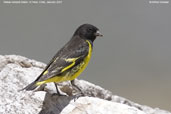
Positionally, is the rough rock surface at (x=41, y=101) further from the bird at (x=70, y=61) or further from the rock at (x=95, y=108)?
the bird at (x=70, y=61)

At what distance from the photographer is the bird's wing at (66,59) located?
757 cm

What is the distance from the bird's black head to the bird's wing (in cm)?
35

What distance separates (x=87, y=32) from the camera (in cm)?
931

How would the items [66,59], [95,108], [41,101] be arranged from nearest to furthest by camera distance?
[95,108], [41,101], [66,59]

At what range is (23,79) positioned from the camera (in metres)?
8.62

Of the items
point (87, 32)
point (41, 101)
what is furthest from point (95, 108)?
point (87, 32)

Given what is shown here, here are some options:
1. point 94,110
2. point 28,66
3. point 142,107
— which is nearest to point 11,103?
point 94,110

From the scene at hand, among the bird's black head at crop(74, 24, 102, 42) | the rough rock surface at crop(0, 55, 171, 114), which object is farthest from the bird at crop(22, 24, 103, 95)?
the rough rock surface at crop(0, 55, 171, 114)

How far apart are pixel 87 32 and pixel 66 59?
148 cm

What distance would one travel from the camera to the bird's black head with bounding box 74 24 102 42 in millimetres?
9273

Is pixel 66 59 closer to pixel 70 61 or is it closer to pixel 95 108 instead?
pixel 70 61

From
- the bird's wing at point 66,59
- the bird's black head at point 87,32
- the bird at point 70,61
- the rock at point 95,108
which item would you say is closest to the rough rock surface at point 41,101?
the rock at point 95,108

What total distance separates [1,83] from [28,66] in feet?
5.19

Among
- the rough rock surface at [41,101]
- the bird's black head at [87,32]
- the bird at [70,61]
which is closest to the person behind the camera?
the bird at [70,61]
